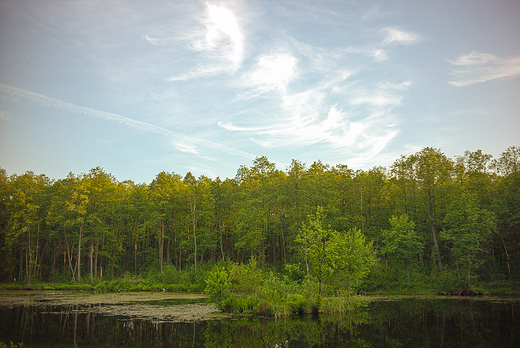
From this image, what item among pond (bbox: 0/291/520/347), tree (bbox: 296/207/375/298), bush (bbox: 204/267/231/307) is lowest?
pond (bbox: 0/291/520/347)

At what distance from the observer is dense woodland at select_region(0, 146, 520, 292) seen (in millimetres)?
45219

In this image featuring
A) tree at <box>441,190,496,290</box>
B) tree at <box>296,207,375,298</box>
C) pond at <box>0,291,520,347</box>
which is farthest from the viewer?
tree at <box>441,190,496,290</box>

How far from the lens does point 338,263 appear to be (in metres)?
25.8

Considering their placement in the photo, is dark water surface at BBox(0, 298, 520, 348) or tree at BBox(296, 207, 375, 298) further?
tree at BBox(296, 207, 375, 298)

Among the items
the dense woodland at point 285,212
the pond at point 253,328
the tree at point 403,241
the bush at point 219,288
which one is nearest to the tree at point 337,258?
the pond at point 253,328

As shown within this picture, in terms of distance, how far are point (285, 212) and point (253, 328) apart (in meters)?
32.3

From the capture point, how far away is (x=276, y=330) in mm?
18625

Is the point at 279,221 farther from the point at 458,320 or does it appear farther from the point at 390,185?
the point at 458,320

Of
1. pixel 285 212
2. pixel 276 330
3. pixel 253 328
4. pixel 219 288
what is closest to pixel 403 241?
pixel 285 212

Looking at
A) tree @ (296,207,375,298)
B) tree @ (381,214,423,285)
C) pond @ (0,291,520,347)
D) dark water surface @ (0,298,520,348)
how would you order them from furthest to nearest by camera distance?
tree @ (381,214,423,285) < tree @ (296,207,375,298) < pond @ (0,291,520,347) < dark water surface @ (0,298,520,348)

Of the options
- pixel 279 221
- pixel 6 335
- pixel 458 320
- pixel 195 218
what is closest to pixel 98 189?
pixel 195 218

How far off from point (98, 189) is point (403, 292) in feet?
149

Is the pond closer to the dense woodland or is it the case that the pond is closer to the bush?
the bush

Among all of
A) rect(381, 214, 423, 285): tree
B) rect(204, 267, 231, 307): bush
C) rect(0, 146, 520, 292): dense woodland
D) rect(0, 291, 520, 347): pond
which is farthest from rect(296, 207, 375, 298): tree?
rect(381, 214, 423, 285): tree
